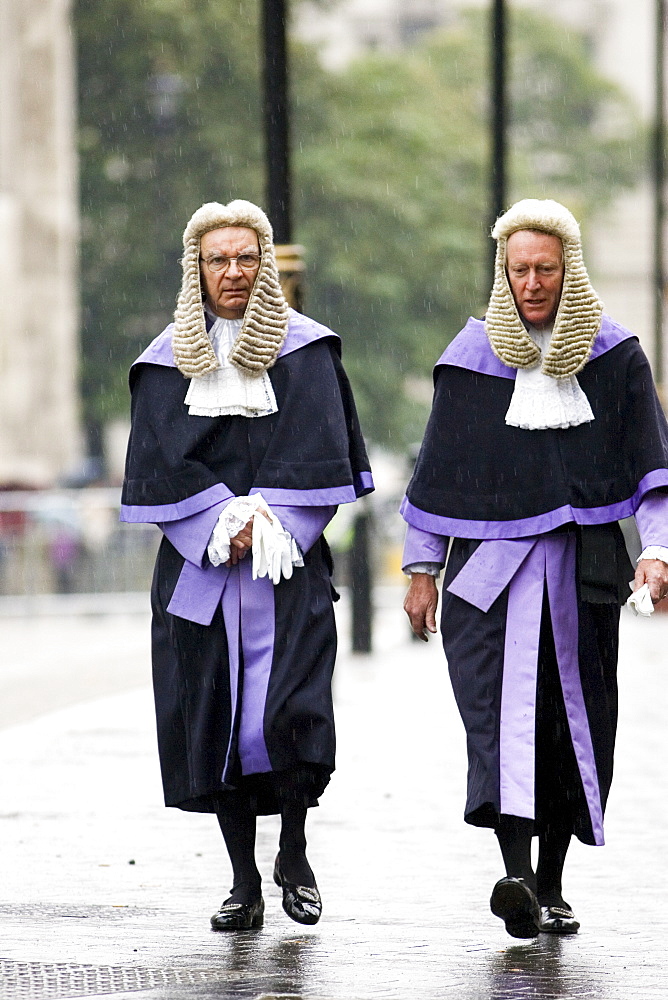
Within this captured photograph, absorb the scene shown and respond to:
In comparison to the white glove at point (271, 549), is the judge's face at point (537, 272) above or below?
above

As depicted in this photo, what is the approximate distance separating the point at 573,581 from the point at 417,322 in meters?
39.1

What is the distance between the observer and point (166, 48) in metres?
41.2

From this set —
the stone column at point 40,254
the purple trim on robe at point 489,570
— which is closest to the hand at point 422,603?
the purple trim on robe at point 489,570

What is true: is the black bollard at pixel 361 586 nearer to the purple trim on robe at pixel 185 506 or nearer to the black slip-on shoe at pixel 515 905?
the purple trim on robe at pixel 185 506

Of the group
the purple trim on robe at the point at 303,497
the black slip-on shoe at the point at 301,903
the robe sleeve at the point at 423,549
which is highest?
the purple trim on robe at the point at 303,497

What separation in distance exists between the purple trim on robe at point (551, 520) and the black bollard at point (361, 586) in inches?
376

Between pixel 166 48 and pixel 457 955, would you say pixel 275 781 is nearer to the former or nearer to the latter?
pixel 457 955

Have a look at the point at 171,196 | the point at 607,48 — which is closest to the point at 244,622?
the point at 171,196

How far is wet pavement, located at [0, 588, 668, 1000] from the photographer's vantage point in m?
5.24

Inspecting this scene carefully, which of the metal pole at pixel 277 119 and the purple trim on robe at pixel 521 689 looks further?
the metal pole at pixel 277 119

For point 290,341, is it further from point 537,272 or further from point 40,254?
point 40,254

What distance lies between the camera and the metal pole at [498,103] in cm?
1955

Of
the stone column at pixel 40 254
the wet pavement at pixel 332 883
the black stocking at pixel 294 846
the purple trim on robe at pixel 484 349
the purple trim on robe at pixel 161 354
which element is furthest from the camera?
the stone column at pixel 40 254

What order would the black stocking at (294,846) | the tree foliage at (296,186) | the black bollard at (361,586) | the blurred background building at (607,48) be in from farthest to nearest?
1. the blurred background building at (607,48)
2. the tree foliage at (296,186)
3. the black bollard at (361,586)
4. the black stocking at (294,846)
